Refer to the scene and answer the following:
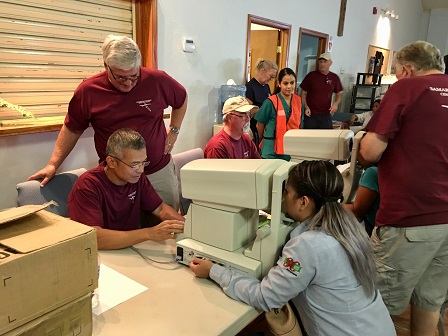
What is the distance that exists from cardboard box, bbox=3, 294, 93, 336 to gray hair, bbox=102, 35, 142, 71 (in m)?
1.29

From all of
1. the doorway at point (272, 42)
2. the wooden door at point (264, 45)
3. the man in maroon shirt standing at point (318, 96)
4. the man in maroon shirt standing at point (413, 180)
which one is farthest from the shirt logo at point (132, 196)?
the man in maroon shirt standing at point (318, 96)

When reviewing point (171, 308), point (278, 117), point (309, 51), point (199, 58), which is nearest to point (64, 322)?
point (171, 308)

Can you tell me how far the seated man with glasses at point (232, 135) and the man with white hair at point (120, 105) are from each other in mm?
317

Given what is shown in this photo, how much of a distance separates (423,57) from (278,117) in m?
1.66

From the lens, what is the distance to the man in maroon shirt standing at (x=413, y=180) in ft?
4.97

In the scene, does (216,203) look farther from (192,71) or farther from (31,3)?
(192,71)

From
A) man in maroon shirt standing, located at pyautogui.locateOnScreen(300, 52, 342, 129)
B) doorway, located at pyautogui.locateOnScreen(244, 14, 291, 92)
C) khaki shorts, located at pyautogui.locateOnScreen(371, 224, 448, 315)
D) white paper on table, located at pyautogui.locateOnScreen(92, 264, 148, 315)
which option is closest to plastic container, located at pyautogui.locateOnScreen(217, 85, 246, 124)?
doorway, located at pyautogui.locateOnScreen(244, 14, 291, 92)

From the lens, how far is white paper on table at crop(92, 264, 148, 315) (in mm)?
1120

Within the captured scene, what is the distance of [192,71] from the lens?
342cm

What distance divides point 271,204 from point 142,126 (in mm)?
1058

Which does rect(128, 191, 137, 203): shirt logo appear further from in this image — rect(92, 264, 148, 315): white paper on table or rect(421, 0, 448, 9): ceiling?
rect(421, 0, 448, 9): ceiling

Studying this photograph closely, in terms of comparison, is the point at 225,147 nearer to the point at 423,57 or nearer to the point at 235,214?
the point at 235,214

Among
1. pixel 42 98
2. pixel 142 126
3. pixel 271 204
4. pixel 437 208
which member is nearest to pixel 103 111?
pixel 142 126

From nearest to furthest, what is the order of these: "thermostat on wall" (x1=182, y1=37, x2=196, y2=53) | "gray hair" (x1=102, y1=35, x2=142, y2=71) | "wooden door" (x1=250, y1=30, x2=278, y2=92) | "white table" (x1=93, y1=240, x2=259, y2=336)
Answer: "white table" (x1=93, y1=240, x2=259, y2=336), "gray hair" (x1=102, y1=35, x2=142, y2=71), "thermostat on wall" (x1=182, y1=37, x2=196, y2=53), "wooden door" (x1=250, y1=30, x2=278, y2=92)
